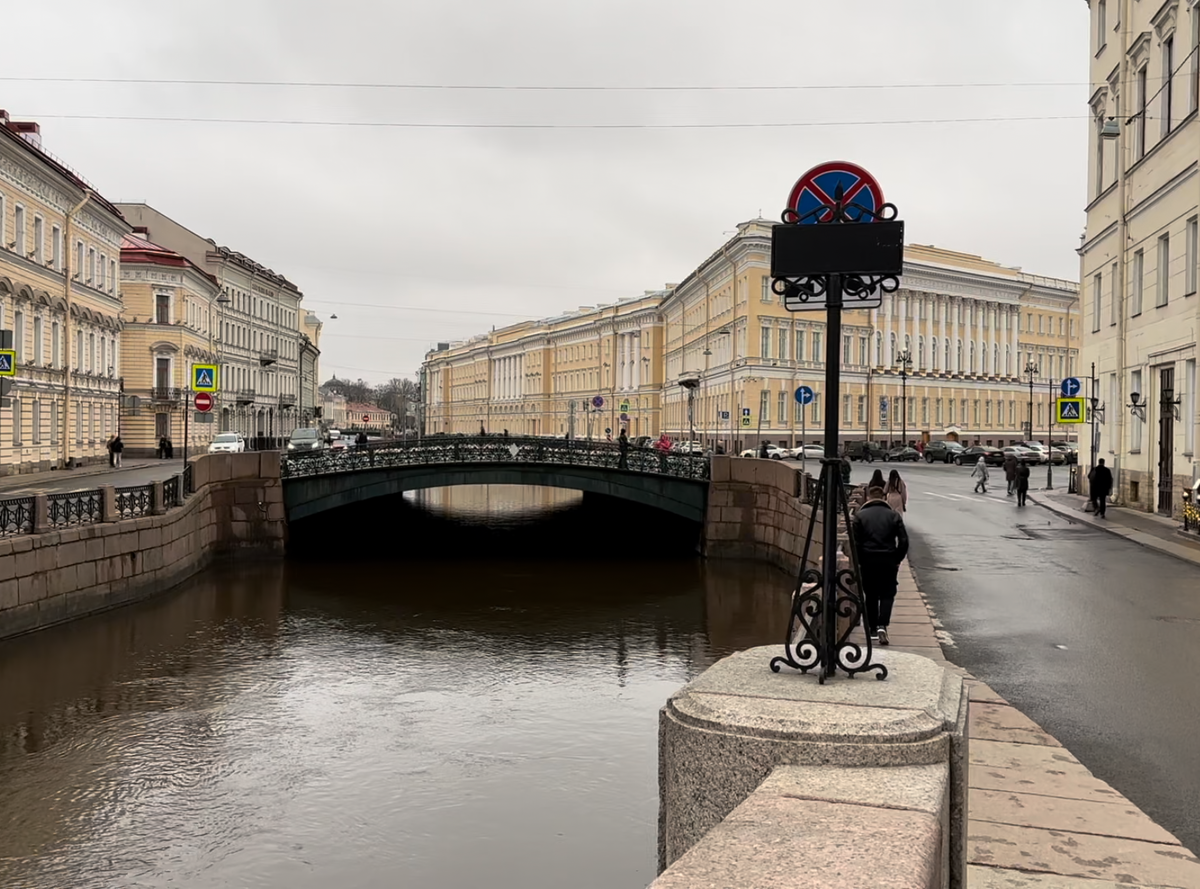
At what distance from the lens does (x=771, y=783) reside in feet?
10.9

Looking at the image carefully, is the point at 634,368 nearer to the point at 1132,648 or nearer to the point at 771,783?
the point at 1132,648

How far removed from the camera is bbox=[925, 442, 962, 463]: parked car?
2411 inches

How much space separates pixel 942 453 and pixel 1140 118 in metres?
37.1

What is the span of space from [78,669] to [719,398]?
6006 centimetres

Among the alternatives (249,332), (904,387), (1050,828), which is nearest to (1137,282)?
(1050,828)

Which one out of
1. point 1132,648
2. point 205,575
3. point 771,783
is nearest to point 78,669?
point 205,575

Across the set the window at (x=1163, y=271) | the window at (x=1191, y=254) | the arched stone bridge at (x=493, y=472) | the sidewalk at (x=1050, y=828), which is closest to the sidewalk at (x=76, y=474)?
the arched stone bridge at (x=493, y=472)

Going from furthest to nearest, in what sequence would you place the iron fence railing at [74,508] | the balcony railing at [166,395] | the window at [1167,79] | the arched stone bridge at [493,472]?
the balcony railing at [166,395], the arched stone bridge at [493,472], the window at [1167,79], the iron fence railing at [74,508]

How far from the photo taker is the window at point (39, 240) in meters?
36.4

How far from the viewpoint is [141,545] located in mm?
21422

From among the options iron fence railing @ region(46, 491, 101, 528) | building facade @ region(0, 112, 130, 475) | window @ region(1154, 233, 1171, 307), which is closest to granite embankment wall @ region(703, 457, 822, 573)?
window @ region(1154, 233, 1171, 307)

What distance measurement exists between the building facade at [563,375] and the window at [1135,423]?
49426 millimetres

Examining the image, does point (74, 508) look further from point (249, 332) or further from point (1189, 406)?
point (249, 332)

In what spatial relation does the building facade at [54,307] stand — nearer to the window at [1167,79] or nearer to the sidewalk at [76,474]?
the sidewalk at [76,474]
